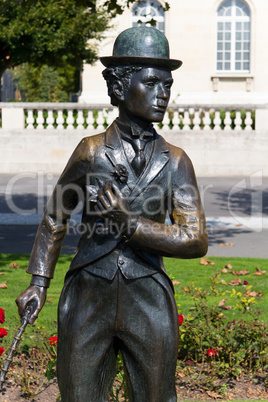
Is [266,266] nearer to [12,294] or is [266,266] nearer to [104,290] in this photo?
[12,294]

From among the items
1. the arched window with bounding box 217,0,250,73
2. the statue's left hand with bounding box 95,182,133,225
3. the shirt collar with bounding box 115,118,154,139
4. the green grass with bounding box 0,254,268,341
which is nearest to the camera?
the statue's left hand with bounding box 95,182,133,225

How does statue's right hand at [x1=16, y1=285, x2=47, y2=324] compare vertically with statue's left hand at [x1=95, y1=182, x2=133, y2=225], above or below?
below

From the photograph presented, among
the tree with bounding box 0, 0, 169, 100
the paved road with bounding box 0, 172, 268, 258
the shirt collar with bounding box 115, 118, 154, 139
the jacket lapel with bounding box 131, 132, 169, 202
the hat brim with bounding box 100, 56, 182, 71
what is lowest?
the paved road with bounding box 0, 172, 268, 258

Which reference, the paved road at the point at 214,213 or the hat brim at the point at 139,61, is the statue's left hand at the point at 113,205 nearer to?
the hat brim at the point at 139,61

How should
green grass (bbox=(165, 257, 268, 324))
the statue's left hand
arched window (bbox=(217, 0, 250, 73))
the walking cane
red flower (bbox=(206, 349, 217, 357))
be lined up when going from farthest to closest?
arched window (bbox=(217, 0, 250, 73)) < green grass (bbox=(165, 257, 268, 324)) < red flower (bbox=(206, 349, 217, 357)) < the walking cane < the statue's left hand

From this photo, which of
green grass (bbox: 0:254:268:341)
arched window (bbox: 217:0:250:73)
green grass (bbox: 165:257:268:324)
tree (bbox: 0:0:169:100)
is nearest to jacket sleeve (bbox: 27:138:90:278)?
green grass (bbox: 0:254:268:341)

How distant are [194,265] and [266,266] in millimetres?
1028

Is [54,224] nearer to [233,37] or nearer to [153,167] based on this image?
[153,167]

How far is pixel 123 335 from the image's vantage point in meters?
3.26

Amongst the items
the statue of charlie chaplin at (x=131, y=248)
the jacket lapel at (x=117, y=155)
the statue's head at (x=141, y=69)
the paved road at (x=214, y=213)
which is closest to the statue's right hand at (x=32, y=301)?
the statue of charlie chaplin at (x=131, y=248)

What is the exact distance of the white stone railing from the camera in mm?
18859

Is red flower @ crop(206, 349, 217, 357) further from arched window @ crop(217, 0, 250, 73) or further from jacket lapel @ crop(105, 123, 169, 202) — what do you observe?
arched window @ crop(217, 0, 250, 73)

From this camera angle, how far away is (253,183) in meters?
17.8

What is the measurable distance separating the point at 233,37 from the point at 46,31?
34.7 ft
